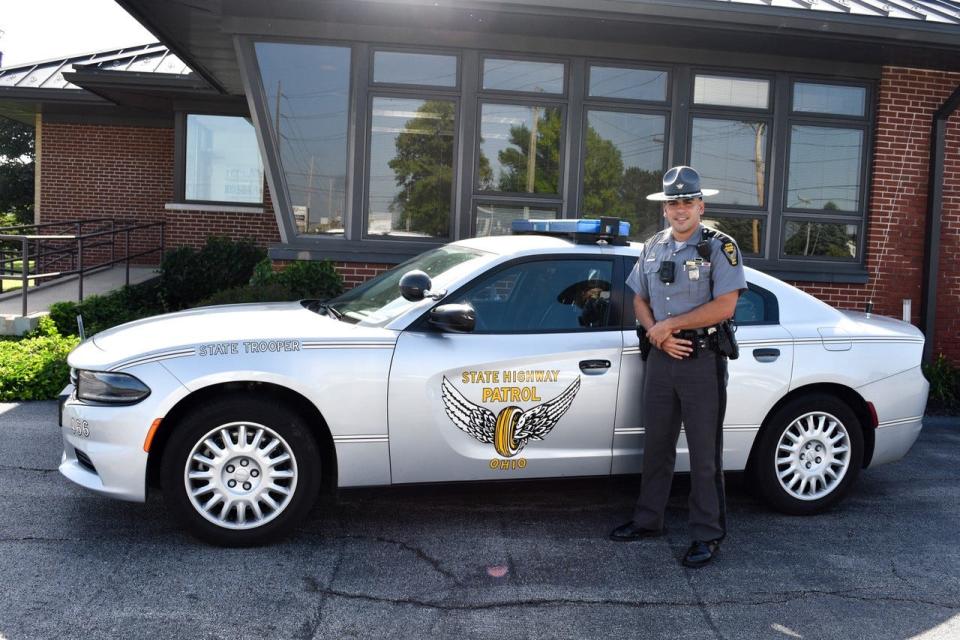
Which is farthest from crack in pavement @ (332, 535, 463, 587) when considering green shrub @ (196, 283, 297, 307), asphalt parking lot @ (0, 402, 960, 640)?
green shrub @ (196, 283, 297, 307)

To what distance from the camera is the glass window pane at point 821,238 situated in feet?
33.5

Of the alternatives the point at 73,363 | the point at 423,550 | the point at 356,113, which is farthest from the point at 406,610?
the point at 356,113

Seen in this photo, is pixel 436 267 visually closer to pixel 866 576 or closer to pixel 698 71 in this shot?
pixel 866 576

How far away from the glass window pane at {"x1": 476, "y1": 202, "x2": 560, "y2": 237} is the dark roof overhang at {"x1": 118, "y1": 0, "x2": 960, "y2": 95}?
67.5 inches

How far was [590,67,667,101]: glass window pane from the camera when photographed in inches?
381

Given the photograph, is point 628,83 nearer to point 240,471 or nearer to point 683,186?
point 683,186

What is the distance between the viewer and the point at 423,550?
4723 mm

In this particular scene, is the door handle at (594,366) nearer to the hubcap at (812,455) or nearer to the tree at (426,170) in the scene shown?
the hubcap at (812,455)

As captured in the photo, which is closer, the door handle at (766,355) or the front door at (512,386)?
the front door at (512,386)

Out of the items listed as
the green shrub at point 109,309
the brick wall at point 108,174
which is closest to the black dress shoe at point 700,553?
the green shrub at point 109,309

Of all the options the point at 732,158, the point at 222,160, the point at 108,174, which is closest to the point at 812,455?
the point at 732,158

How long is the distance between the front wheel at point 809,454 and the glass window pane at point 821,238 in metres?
5.11

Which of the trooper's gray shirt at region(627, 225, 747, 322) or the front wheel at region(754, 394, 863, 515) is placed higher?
the trooper's gray shirt at region(627, 225, 747, 322)

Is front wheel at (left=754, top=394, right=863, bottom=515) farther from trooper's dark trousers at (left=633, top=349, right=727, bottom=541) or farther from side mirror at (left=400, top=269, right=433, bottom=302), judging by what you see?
side mirror at (left=400, top=269, right=433, bottom=302)
